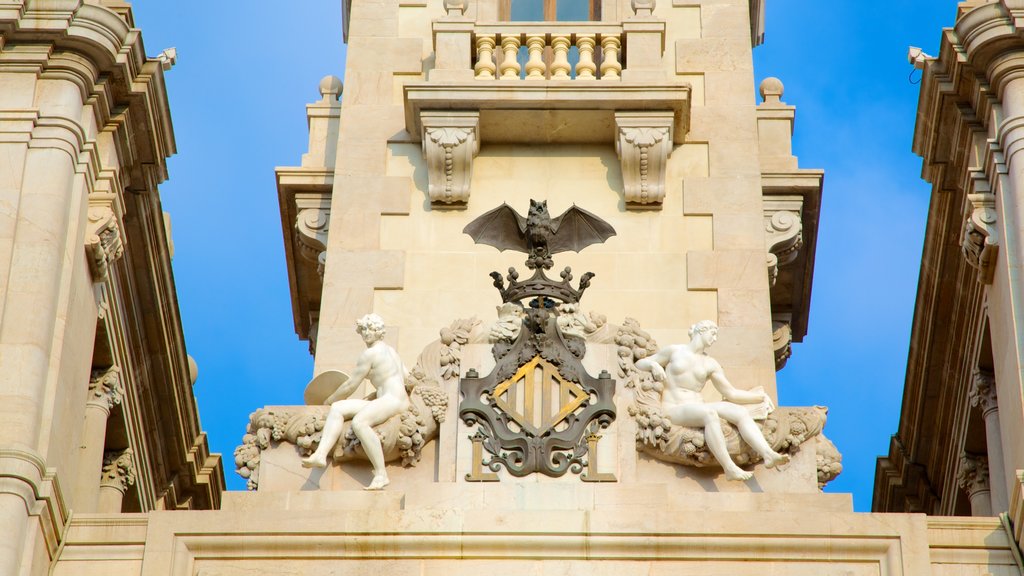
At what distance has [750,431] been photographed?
29.9 m

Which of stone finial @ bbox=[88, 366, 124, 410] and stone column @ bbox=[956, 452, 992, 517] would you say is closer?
stone finial @ bbox=[88, 366, 124, 410]

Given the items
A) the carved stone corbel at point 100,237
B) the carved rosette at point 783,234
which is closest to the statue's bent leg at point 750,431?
the carved rosette at point 783,234

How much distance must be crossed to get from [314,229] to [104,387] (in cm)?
381

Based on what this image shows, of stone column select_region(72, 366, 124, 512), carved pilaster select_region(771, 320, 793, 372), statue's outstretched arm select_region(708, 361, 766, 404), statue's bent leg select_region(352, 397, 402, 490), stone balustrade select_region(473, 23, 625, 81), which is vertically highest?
stone balustrade select_region(473, 23, 625, 81)

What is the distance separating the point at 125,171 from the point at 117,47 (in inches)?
80.0

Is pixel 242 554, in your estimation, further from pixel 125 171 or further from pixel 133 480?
pixel 133 480

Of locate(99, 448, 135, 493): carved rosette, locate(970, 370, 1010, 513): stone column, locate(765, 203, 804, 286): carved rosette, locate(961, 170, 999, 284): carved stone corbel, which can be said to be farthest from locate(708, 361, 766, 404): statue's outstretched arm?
locate(99, 448, 135, 493): carved rosette

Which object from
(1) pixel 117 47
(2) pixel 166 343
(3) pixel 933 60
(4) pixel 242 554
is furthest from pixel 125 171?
(3) pixel 933 60

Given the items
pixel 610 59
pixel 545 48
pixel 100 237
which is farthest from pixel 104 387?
pixel 610 59

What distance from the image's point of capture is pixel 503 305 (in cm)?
3122

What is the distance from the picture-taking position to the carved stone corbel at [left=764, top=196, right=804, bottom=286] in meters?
35.3

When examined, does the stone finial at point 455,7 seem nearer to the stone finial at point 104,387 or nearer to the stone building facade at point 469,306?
the stone building facade at point 469,306

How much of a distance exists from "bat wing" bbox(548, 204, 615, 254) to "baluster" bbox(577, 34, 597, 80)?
13.6 ft

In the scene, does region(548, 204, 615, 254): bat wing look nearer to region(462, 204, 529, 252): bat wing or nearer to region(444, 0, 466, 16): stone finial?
region(462, 204, 529, 252): bat wing
